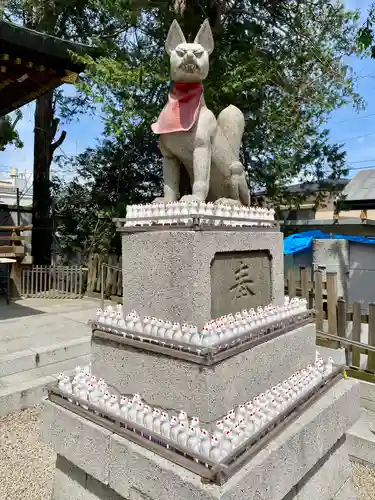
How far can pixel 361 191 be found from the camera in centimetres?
1281

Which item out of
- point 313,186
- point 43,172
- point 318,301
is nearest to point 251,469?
point 318,301

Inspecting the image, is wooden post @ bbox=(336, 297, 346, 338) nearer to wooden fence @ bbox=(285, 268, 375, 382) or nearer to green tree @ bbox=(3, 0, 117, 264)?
wooden fence @ bbox=(285, 268, 375, 382)

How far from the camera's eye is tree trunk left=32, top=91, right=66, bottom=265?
1170 cm

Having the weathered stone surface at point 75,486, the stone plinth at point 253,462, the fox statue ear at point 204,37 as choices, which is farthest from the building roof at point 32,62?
the weathered stone surface at point 75,486

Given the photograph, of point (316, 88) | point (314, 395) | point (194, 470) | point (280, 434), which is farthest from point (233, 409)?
point (316, 88)

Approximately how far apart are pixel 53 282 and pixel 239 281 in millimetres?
7662

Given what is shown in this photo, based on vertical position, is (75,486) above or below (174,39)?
below

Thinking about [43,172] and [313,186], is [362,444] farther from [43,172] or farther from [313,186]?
[43,172]

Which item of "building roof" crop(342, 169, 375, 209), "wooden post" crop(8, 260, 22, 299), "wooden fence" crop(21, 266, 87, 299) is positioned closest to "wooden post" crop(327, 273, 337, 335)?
"building roof" crop(342, 169, 375, 209)

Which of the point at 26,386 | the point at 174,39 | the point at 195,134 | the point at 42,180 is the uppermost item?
the point at 42,180

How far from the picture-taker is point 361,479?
3.37m

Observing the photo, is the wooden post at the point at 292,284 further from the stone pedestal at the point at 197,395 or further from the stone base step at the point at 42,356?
the stone base step at the point at 42,356

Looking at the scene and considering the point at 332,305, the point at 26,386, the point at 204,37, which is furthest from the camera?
the point at 332,305

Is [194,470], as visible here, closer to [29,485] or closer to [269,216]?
[29,485]
